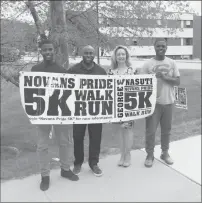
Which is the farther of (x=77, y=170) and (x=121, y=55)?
(x=77, y=170)

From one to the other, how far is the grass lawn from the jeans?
673 mm

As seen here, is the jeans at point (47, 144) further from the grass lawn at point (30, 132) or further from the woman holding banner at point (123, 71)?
the woman holding banner at point (123, 71)

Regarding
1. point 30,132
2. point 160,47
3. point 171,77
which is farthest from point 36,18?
point 30,132

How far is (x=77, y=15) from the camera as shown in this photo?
7762mm

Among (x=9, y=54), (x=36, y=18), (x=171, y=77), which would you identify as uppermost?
(x=36, y=18)

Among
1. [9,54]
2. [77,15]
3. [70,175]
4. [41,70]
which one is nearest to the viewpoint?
[41,70]

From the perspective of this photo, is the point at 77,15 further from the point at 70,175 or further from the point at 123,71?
the point at 70,175

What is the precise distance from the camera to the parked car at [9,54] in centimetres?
706

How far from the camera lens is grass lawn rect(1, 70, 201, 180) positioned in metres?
5.36

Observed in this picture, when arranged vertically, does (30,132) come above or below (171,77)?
below

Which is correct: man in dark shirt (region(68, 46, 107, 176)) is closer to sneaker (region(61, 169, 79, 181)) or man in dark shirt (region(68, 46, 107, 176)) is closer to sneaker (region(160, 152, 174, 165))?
sneaker (region(61, 169, 79, 181))

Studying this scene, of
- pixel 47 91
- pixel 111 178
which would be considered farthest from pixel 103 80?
pixel 111 178

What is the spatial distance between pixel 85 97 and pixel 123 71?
0.69 meters

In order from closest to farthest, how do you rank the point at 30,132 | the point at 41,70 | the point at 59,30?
the point at 41,70, the point at 59,30, the point at 30,132
